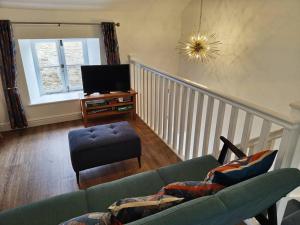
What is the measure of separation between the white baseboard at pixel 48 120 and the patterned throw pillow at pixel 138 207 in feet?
10.1

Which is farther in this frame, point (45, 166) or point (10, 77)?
point (10, 77)

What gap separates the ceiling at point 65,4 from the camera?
269cm

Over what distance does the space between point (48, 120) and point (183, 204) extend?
11.0 feet

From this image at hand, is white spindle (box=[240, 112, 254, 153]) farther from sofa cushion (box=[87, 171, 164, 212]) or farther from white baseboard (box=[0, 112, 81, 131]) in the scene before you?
white baseboard (box=[0, 112, 81, 131])

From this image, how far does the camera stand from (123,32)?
3.53 m

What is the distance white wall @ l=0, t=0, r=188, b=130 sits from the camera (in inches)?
118

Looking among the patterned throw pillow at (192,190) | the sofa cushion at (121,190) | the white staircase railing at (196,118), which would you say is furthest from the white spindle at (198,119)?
the patterned throw pillow at (192,190)

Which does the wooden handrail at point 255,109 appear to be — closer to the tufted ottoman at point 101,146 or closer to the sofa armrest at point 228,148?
the sofa armrest at point 228,148

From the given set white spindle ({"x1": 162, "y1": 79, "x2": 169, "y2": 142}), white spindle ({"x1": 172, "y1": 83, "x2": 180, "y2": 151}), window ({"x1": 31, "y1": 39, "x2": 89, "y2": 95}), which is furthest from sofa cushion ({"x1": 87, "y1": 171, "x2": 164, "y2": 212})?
window ({"x1": 31, "y1": 39, "x2": 89, "y2": 95})

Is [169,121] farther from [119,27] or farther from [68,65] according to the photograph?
[68,65]

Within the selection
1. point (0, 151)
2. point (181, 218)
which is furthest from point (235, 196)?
point (0, 151)

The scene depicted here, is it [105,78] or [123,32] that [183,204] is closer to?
[105,78]

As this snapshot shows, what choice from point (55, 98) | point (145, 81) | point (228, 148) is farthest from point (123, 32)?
point (228, 148)

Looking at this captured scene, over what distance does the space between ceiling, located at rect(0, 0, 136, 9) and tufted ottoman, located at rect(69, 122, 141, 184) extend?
193cm
